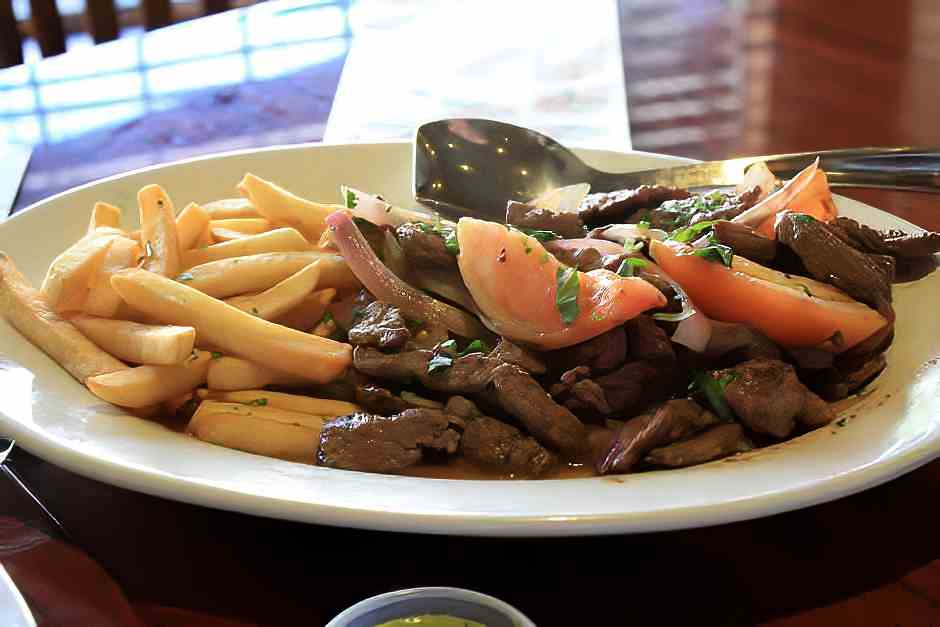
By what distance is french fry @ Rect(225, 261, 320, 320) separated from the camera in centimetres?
184

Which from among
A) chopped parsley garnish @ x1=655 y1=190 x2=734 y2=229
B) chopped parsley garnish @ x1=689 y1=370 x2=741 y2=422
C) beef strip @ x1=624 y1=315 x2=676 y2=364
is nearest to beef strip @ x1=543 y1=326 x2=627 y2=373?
beef strip @ x1=624 y1=315 x2=676 y2=364

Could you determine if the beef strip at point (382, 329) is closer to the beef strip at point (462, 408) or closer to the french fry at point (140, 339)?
the beef strip at point (462, 408)

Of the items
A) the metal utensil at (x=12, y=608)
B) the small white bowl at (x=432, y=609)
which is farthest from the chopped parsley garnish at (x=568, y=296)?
the metal utensil at (x=12, y=608)

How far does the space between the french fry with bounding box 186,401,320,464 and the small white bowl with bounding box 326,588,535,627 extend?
0.56 m

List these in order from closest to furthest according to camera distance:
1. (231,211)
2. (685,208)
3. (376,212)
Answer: (376,212) < (685,208) < (231,211)

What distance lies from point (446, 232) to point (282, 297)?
0.32 meters

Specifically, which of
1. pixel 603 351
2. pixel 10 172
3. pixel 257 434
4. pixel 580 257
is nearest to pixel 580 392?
pixel 603 351

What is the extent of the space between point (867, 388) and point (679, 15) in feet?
9.78

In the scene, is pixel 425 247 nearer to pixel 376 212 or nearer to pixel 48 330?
pixel 376 212

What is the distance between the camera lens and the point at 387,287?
1863 millimetres

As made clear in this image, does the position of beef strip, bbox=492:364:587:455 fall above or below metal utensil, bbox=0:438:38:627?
below

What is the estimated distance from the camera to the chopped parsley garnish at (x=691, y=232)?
1.86 metres

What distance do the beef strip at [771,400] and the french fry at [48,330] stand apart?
1.00 meters

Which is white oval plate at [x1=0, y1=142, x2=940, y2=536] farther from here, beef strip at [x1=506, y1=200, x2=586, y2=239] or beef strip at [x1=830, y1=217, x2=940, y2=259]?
beef strip at [x1=506, y1=200, x2=586, y2=239]
